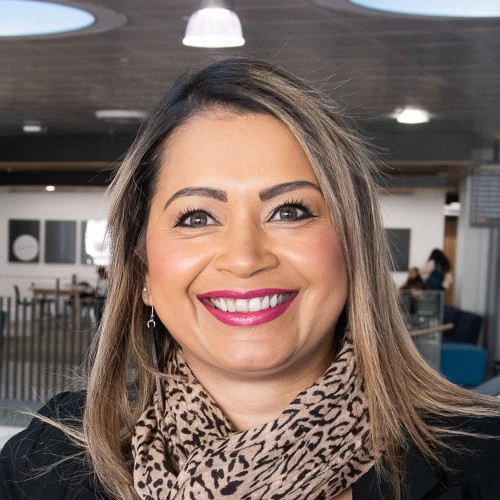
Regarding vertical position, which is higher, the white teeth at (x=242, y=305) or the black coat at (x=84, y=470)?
the white teeth at (x=242, y=305)

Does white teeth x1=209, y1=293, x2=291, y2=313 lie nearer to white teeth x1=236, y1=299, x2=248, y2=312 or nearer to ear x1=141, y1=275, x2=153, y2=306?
white teeth x1=236, y1=299, x2=248, y2=312

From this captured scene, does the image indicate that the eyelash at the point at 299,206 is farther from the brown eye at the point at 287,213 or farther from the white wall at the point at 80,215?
the white wall at the point at 80,215

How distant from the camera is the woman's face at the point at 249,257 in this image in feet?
4.80

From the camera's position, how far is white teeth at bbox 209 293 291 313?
1.47 metres

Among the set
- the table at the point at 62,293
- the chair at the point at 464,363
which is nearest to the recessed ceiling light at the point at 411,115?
the chair at the point at 464,363

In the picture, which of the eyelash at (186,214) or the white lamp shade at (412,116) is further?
the white lamp shade at (412,116)

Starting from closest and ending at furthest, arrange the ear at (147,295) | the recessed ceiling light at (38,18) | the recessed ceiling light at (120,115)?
the ear at (147,295)
the recessed ceiling light at (38,18)
the recessed ceiling light at (120,115)

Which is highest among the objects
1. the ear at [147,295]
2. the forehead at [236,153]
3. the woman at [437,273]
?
the forehead at [236,153]

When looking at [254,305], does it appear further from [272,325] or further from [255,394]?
[255,394]

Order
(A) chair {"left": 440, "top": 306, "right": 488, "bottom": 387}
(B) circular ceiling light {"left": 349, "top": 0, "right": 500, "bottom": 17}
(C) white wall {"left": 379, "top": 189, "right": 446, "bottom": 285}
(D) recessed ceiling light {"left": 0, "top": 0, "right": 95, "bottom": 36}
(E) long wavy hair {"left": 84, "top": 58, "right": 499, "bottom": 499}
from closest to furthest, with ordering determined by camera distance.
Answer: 1. (E) long wavy hair {"left": 84, "top": 58, "right": 499, "bottom": 499}
2. (B) circular ceiling light {"left": 349, "top": 0, "right": 500, "bottom": 17}
3. (D) recessed ceiling light {"left": 0, "top": 0, "right": 95, "bottom": 36}
4. (A) chair {"left": 440, "top": 306, "right": 488, "bottom": 387}
5. (C) white wall {"left": 379, "top": 189, "right": 446, "bottom": 285}

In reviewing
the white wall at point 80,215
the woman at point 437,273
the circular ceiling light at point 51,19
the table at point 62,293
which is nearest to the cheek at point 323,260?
the circular ceiling light at point 51,19

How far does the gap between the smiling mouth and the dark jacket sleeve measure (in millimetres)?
429

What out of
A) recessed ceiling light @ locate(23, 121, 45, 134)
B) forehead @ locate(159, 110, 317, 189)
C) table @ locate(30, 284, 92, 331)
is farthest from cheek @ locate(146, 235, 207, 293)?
recessed ceiling light @ locate(23, 121, 45, 134)

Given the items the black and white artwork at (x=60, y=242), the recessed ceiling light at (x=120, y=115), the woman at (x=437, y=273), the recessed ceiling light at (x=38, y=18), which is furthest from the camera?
the black and white artwork at (x=60, y=242)
